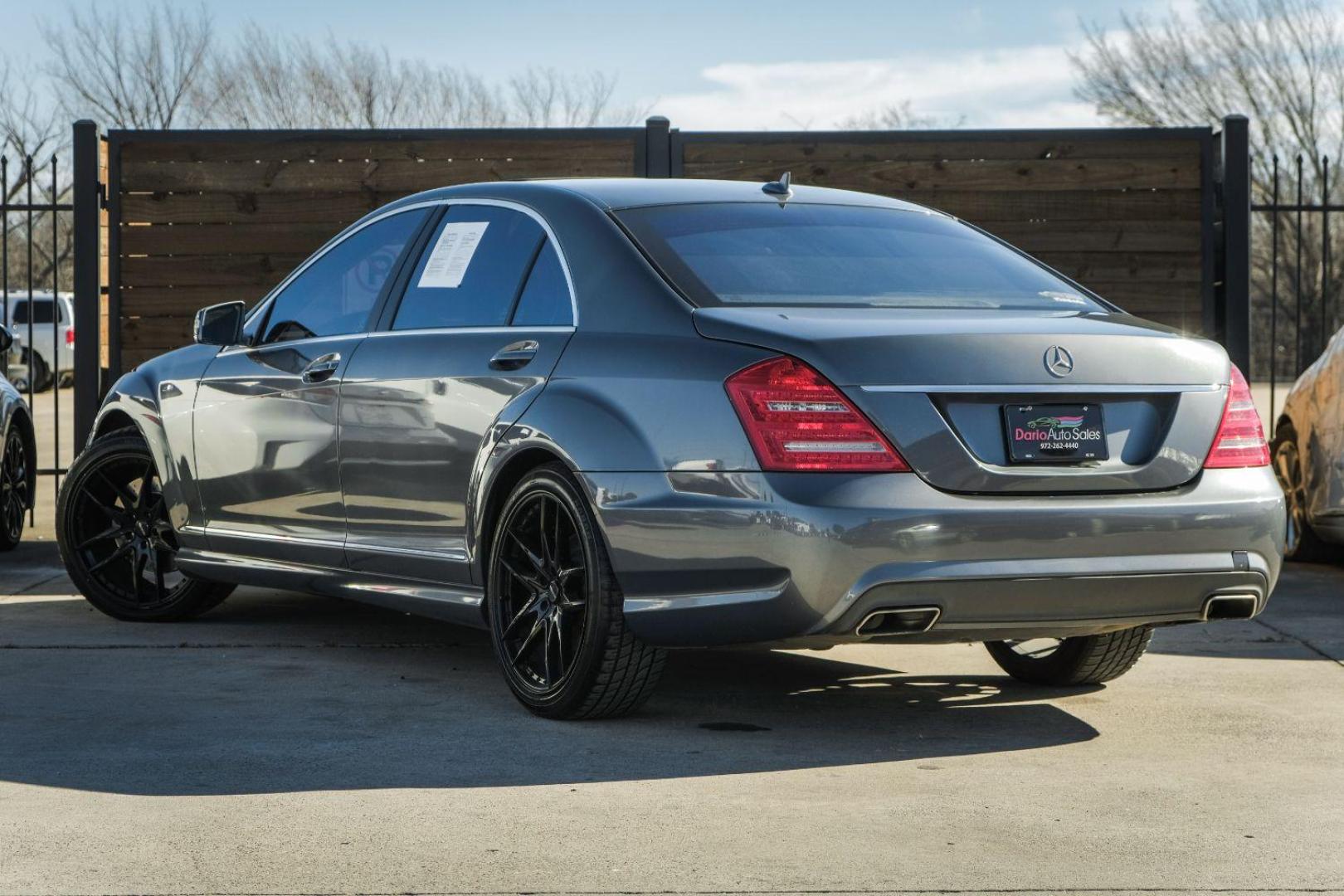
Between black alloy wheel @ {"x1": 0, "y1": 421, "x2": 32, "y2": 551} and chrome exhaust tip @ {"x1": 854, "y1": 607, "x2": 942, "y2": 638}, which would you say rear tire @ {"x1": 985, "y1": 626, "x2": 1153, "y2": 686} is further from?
black alloy wheel @ {"x1": 0, "y1": 421, "x2": 32, "y2": 551}

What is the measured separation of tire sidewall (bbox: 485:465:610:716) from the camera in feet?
16.6

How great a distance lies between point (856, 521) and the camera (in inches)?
182

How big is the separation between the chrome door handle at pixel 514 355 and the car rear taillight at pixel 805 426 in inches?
35.8

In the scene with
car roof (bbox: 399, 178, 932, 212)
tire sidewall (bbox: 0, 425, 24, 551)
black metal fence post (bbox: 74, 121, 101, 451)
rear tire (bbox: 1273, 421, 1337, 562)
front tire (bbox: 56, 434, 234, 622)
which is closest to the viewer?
car roof (bbox: 399, 178, 932, 212)

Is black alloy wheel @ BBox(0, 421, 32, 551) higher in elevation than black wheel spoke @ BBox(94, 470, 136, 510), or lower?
lower

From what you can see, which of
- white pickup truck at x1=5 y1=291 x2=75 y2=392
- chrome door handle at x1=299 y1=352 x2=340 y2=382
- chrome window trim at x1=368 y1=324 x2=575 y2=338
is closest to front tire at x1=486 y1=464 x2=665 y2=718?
chrome window trim at x1=368 y1=324 x2=575 y2=338

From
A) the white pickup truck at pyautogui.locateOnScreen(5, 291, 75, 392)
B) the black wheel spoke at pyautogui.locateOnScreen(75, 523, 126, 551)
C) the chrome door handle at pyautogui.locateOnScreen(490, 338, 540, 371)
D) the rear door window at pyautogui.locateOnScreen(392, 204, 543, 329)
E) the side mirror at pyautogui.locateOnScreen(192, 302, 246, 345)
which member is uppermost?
the rear door window at pyautogui.locateOnScreen(392, 204, 543, 329)

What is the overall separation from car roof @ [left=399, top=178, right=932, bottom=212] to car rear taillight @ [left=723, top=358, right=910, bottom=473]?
1117 millimetres

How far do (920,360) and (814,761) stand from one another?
1065 millimetres

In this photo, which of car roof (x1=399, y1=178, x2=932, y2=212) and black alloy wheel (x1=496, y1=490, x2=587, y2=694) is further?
car roof (x1=399, y1=178, x2=932, y2=212)

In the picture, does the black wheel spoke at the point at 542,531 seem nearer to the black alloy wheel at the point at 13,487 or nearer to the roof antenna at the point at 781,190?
the roof antenna at the point at 781,190

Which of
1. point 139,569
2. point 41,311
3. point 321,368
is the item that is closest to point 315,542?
point 321,368

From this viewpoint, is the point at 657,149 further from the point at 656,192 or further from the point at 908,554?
the point at 908,554

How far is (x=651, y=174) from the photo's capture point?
10883 mm
